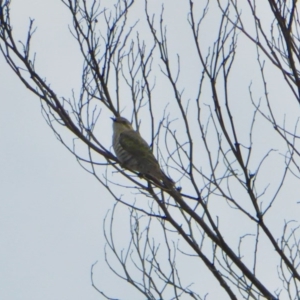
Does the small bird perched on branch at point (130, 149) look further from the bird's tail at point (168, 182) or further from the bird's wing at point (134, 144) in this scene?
the bird's tail at point (168, 182)

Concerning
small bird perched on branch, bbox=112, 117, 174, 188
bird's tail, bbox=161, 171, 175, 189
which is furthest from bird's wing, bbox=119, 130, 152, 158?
bird's tail, bbox=161, 171, 175, 189

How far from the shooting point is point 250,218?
446 cm

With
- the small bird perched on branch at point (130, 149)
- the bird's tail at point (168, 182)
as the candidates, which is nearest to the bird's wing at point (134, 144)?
the small bird perched on branch at point (130, 149)

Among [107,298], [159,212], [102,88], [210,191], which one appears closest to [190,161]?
[210,191]

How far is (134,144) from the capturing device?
30.4 feet

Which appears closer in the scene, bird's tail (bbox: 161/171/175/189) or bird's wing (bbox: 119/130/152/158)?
bird's tail (bbox: 161/171/175/189)

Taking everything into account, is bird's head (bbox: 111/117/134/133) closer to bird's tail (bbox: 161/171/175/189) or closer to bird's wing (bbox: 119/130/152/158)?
bird's wing (bbox: 119/130/152/158)

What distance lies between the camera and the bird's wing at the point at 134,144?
895 centimetres

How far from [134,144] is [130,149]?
0.13m

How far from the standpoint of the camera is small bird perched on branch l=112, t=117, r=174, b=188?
824 centimetres

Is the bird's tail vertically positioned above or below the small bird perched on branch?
below

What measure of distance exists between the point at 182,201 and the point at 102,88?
6.31ft

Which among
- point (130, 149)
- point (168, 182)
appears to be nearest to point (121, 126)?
point (130, 149)

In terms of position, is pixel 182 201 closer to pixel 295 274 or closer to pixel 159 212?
pixel 159 212
